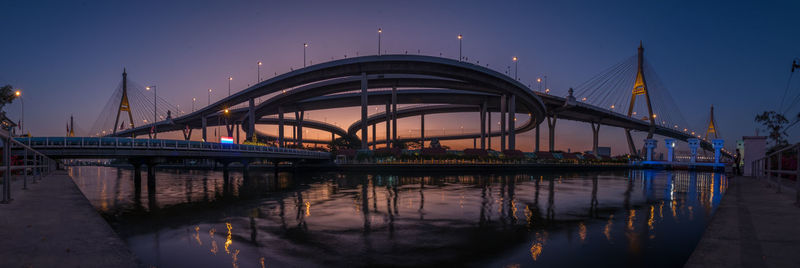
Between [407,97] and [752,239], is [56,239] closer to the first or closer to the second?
[752,239]

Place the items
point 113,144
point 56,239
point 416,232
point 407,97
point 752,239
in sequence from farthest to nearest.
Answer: point 407,97 < point 113,144 < point 416,232 < point 56,239 < point 752,239

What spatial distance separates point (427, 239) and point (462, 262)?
2159mm

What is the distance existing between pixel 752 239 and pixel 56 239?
36.7 feet

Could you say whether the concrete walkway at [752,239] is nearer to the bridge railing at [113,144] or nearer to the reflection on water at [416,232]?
the reflection on water at [416,232]

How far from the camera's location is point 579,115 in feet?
373

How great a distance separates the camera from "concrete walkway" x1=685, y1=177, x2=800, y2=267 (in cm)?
520

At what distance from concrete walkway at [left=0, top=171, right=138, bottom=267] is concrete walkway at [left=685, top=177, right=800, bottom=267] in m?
8.20

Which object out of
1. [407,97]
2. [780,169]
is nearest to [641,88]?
[407,97]

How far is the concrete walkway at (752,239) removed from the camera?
17.0 feet

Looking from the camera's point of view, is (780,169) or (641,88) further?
(641,88)

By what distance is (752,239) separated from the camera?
625 centimetres

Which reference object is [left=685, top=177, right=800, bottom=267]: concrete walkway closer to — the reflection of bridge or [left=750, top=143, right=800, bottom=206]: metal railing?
[left=750, top=143, right=800, bottom=206]: metal railing

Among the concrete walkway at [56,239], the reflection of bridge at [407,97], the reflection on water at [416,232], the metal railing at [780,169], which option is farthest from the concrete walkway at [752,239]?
the reflection of bridge at [407,97]

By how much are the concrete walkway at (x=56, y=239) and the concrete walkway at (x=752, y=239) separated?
26.9 ft
